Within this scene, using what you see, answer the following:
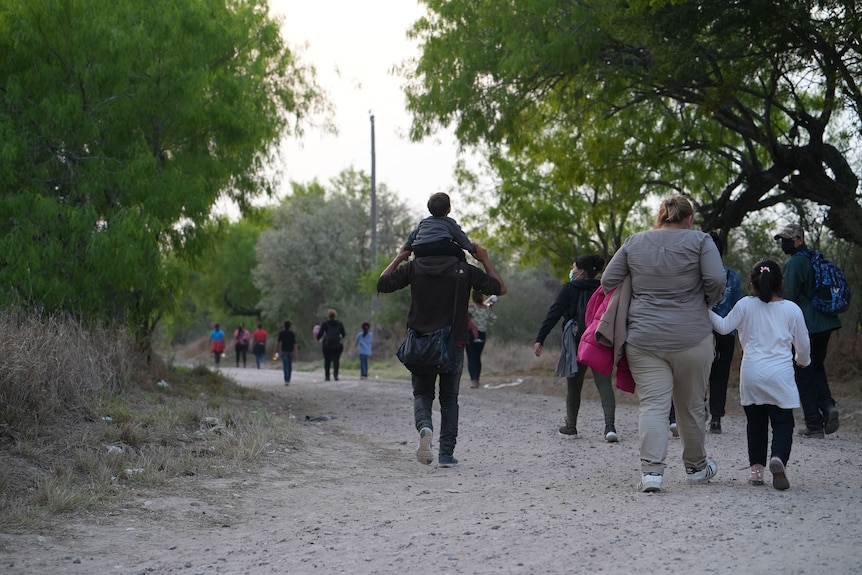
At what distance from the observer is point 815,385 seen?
1140cm

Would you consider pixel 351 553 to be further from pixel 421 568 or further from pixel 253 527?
pixel 253 527

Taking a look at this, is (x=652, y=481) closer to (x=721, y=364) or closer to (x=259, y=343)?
(x=721, y=364)

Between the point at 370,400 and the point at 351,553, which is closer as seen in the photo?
the point at 351,553

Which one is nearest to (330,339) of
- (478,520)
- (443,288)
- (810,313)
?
(810,313)

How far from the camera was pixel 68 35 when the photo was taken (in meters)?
15.0

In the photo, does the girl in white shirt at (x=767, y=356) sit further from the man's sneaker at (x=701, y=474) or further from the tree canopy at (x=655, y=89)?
the tree canopy at (x=655, y=89)

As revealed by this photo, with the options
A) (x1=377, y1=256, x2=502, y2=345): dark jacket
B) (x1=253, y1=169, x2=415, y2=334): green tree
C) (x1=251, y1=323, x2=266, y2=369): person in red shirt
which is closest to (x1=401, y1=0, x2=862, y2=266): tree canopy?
(x1=377, y1=256, x2=502, y2=345): dark jacket

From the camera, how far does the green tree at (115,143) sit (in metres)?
14.4

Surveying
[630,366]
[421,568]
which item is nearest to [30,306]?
[630,366]

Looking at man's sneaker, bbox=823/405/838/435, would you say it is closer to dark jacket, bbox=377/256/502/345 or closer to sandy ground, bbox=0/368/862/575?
sandy ground, bbox=0/368/862/575

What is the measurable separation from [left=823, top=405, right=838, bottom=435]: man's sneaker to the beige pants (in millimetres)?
4444

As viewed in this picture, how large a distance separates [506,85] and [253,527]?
13113mm

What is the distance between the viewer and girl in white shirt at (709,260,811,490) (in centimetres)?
774

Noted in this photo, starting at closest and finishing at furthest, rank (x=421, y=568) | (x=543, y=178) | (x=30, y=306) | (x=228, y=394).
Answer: (x=421, y=568) < (x=30, y=306) < (x=228, y=394) < (x=543, y=178)
